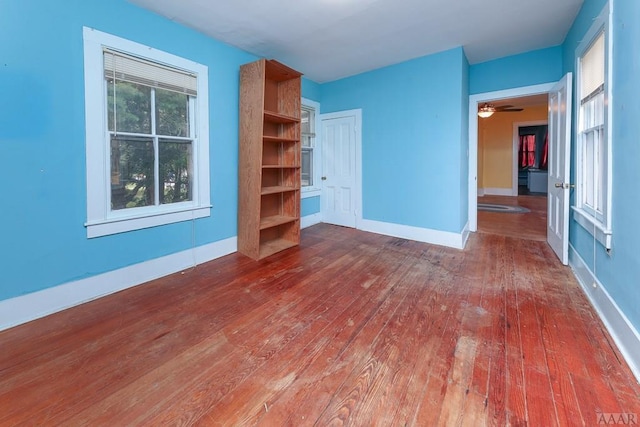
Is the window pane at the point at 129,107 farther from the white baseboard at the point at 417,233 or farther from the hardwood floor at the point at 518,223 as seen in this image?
the hardwood floor at the point at 518,223

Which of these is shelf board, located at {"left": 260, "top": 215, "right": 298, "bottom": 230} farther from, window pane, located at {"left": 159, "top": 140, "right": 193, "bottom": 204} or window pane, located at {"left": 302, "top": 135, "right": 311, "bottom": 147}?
window pane, located at {"left": 302, "top": 135, "right": 311, "bottom": 147}

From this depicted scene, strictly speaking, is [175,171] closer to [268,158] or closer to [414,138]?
[268,158]

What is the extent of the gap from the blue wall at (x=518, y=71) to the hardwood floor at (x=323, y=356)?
9.04 ft

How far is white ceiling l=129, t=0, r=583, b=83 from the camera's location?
2.76 m

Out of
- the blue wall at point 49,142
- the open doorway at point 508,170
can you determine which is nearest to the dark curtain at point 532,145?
the open doorway at point 508,170

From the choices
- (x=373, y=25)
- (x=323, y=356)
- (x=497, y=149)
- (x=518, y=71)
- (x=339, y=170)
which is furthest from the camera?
(x=497, y=149)

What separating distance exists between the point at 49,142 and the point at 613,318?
4.11 m

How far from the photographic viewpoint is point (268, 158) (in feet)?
13.5

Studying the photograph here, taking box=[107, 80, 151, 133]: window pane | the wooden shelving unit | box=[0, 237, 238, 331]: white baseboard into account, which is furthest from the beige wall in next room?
box=[107, 80, 151, 133]: window pane

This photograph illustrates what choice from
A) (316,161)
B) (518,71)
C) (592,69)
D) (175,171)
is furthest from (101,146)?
(518,71)

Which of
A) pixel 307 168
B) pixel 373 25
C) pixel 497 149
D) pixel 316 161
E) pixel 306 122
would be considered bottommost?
pixel 307 168

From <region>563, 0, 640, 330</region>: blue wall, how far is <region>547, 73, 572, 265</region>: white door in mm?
1121

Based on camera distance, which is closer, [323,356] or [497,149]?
[323,356]

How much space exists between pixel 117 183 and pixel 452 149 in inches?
152
